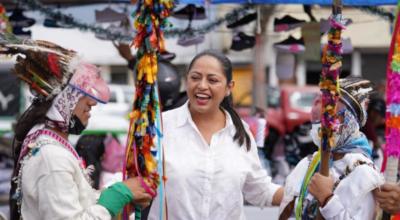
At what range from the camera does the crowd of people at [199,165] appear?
3.23 meters

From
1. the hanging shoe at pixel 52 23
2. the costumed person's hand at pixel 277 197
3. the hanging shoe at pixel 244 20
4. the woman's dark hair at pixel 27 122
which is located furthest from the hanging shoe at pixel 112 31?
the woman's dark hair at pixel 27 122

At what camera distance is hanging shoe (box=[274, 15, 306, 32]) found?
6828 millimetres

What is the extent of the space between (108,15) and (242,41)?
3.99ft

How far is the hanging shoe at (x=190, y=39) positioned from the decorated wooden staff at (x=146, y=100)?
3511 millimetres

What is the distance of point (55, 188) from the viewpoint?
3.13 metres

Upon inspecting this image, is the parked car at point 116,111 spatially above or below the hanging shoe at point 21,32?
below

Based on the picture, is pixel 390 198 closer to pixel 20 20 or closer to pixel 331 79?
pixel 331 79

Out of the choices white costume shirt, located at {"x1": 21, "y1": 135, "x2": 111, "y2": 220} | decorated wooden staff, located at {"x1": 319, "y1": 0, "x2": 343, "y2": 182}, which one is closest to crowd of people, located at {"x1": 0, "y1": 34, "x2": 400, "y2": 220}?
white costume shirt, located at {"x1": 21, "y1": 135, "x2": 111, "y2": 220}

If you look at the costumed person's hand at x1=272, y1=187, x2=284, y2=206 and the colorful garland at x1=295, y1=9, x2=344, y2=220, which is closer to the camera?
the colorful garland at x1=295, y1=9, x2=344, y2=220

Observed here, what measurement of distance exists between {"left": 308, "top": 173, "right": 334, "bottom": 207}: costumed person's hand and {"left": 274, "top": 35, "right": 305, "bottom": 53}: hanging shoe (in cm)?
358

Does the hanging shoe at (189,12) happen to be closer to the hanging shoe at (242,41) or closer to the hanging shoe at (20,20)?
the hanging shoe at (242,41)

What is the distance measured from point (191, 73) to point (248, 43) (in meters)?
3.11

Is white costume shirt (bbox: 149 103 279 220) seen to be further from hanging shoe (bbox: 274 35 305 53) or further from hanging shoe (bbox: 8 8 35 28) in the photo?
hanging shoe (bbox: 274 35 305 53)

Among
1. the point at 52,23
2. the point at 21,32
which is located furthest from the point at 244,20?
the point at 21,32
